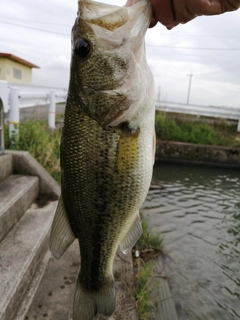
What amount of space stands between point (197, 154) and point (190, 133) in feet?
4.63

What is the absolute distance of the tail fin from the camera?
1741 millimetres

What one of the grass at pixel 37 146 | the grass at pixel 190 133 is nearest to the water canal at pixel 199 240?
the grass at pixel 37 146

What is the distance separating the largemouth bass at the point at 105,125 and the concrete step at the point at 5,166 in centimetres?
308

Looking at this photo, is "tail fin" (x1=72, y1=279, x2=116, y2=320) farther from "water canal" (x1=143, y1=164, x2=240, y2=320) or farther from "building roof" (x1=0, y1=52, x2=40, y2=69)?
"building roof" (x1=0, y1=52, x2=40, y2=69)

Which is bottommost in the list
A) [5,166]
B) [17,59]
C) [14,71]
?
[5,166]

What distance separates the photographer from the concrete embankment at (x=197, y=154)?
13.1 meters

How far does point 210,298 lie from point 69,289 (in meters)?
2.27

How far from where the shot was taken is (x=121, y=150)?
5.10 ft

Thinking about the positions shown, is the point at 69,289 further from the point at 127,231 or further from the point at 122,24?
the point at 122,24

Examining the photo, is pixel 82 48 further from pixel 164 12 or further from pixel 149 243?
pixel 149 243

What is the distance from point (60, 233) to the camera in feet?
5.40

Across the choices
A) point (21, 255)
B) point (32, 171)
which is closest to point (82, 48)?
point (21, 255)

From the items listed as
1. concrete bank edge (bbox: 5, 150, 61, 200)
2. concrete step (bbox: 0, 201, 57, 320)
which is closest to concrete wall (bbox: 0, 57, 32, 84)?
concrete bank edge (bbox: 5, 150, 61, 200)

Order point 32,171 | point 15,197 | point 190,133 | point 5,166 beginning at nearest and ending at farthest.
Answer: point 15,197
point 5,166
point 32,171
point 190,133
